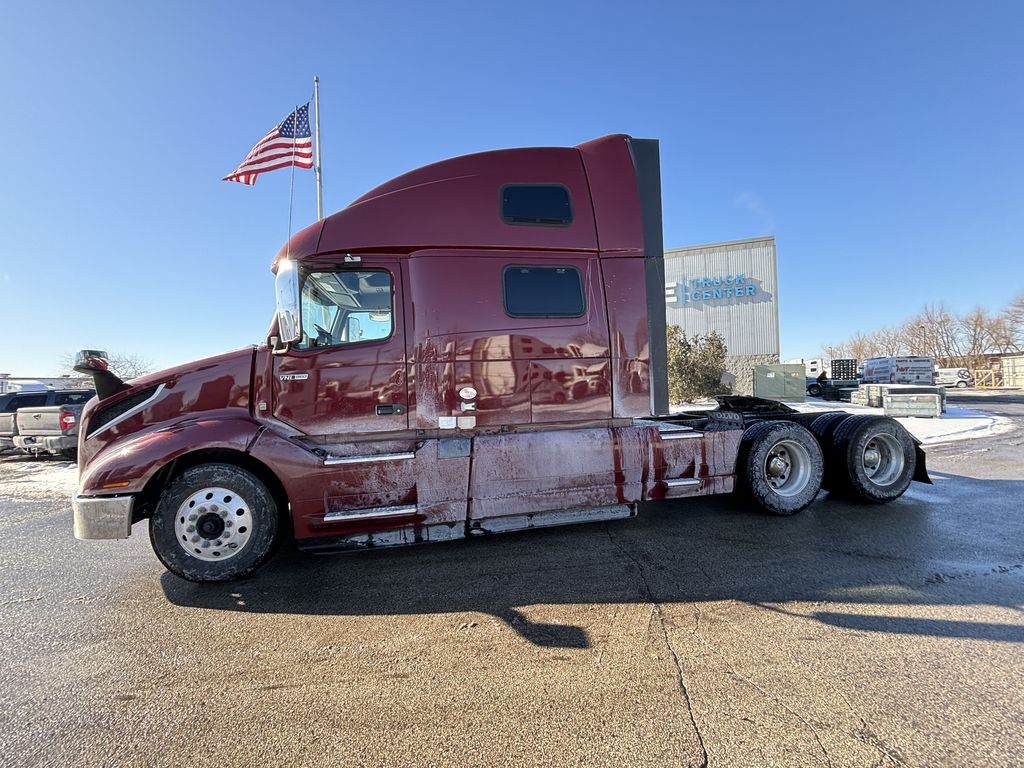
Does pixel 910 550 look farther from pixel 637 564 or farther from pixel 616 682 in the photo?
pixel 616 682

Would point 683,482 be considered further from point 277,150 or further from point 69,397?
point 69,397

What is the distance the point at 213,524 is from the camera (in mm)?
3615

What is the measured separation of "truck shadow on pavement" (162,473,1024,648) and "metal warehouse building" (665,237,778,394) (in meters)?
19.8

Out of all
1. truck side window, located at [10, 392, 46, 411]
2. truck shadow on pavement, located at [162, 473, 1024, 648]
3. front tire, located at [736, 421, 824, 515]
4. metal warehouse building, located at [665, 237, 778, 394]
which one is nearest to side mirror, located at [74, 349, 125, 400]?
truck shadow on pavement, located at [162, 473, 1024, 648]

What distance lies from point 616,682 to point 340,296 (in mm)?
3624

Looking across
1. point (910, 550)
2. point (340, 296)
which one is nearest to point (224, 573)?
point (340, 296)

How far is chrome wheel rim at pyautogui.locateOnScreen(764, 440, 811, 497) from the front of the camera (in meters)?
5.09

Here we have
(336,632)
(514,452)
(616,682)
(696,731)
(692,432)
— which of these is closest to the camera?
(696,731)

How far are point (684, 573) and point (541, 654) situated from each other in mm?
1578

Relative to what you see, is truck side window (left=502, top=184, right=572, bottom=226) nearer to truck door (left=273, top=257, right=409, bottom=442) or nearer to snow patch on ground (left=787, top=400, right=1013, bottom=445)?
truck door (left=273, top=257, right=409, bottom=442)

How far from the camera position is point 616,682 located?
2.32 metres

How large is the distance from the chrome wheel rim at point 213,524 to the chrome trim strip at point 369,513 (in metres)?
0.64

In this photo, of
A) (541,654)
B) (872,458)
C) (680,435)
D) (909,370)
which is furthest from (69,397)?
(909,370)

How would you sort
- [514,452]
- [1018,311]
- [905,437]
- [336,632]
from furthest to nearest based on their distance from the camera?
[1018,311], [905,437], [514,452], [336,632]
